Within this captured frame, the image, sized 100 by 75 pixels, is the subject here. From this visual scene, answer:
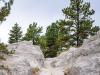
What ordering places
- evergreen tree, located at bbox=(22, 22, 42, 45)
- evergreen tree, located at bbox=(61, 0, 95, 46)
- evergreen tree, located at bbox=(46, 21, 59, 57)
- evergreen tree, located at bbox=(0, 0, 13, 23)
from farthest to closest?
evergreen tree, located at bbox=(46, 21, 59, 57) → evergreen tree, located at bbox=(22, 22, 42, 45) → evergreen tree, located at bbox=(61, 0, 95, 46) → evergreen tree, located at bbox=(0, 0, 13, 23)

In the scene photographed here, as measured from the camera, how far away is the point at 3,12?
7.52 meters

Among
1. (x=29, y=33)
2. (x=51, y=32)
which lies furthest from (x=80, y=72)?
(x=51, y=32)

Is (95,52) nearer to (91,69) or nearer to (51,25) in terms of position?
(91,69)

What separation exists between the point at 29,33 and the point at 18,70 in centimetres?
2716

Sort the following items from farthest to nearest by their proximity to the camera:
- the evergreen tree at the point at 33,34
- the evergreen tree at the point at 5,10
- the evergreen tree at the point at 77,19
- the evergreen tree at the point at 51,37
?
the evergreen tree at the point at 51,37
the evergreen tree at the point at 33,34
the evergreen tree at the point at 77,19
the evergreen tree at the point at 5,10

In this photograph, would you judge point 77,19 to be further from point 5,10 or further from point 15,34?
point 15,34

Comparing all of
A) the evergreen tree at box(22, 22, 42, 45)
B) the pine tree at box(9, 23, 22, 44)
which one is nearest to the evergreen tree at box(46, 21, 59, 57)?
the evergreen tree at box(22, 22, 42, 45)

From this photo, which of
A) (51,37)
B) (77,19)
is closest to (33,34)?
(51,37)

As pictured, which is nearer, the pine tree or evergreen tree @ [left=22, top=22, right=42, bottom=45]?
evergreen tree @ [left=22, top=22, right=42, bottom=45]

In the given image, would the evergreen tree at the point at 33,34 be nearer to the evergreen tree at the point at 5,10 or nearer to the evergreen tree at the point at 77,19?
the evergreen tree at the point at 77,19

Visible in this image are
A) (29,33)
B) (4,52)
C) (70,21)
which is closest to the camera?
(4,52)

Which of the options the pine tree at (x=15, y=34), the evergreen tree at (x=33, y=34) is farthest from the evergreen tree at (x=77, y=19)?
the pine tree at (x=15, y=34)

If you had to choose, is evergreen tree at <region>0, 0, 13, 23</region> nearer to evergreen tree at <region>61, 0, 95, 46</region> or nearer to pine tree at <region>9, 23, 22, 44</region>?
evergreen tree at <region>61, 0, 95, 46</region>

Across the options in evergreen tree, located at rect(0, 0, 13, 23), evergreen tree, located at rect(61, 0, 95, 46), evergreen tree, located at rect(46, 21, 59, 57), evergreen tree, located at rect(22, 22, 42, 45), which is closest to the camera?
evergreen tree, located at rect(0, 0, 13, 23)
